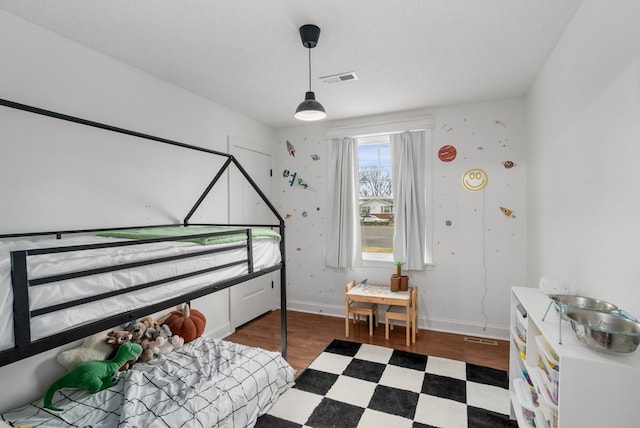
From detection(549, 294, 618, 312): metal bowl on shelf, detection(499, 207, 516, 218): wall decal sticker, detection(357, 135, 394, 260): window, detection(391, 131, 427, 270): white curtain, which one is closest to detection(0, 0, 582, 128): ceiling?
detection(391, 131, 427, 270): white curtain

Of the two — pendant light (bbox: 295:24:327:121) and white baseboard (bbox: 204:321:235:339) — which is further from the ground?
pendant light (bbox: 295:24:327:121)

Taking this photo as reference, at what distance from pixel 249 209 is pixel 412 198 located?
1.87 metres

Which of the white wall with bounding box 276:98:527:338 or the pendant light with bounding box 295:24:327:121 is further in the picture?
the white wall with bounding box 276:98:527:338

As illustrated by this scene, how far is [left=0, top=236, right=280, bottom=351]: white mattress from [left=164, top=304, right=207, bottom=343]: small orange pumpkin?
37.0 inches

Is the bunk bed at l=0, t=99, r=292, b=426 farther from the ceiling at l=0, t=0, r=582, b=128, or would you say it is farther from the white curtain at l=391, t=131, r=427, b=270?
the white curtain at l=391, t=131, r=427, b=270

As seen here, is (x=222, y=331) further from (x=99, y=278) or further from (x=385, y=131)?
(x=385, y=131)

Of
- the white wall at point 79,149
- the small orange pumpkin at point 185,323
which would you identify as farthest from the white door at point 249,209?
the small orange pumpkin at point 185,323

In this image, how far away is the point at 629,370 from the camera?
104 centimetres

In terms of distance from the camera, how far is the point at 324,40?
206cm

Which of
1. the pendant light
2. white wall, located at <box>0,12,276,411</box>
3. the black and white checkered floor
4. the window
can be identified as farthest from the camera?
the window

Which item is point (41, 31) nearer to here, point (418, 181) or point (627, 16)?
point (627, 16)

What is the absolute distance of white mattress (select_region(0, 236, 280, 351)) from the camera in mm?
1063

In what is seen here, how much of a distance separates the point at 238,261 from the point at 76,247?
3.34ft

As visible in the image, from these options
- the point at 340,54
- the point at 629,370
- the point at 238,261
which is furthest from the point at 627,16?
the point at 238,261
